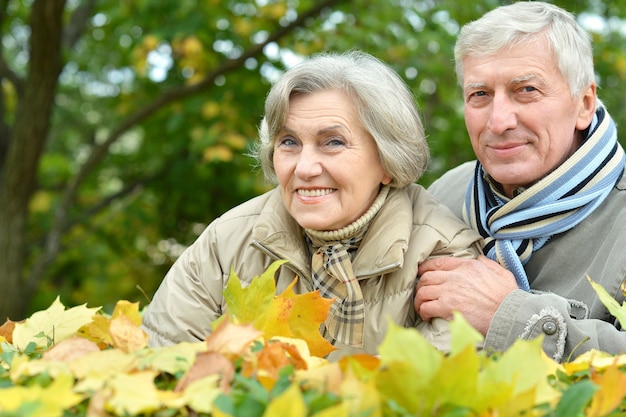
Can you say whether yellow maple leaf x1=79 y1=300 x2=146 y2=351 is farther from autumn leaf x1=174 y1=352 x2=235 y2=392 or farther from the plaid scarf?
the plaid scarf

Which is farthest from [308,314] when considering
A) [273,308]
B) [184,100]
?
[184,100]

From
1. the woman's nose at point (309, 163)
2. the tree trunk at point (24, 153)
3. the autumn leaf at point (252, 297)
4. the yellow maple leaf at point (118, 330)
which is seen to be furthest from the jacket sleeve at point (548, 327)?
the tree trunk at point (24, 153)

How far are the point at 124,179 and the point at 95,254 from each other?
3.48 feet

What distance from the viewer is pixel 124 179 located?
25.1 feet

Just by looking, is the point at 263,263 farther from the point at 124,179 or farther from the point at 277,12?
the point at 124,179

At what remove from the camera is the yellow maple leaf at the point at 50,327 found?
5.80ft

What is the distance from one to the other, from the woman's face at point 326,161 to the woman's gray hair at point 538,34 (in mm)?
509

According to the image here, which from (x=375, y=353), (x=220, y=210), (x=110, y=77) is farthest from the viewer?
(x=110, y=77)

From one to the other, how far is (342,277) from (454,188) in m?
0.97

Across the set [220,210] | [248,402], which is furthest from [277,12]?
[248,402]

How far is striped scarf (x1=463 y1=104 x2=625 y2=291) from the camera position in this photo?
2398 millimetres

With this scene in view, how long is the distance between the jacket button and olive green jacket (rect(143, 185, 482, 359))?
27cm

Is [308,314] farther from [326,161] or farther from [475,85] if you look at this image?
[475,85]

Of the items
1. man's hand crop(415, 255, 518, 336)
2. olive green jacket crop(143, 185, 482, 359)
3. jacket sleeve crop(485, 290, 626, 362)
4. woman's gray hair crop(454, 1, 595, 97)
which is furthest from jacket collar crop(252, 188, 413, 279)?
woman's gray hair crop(454, 1, 595, 97)
